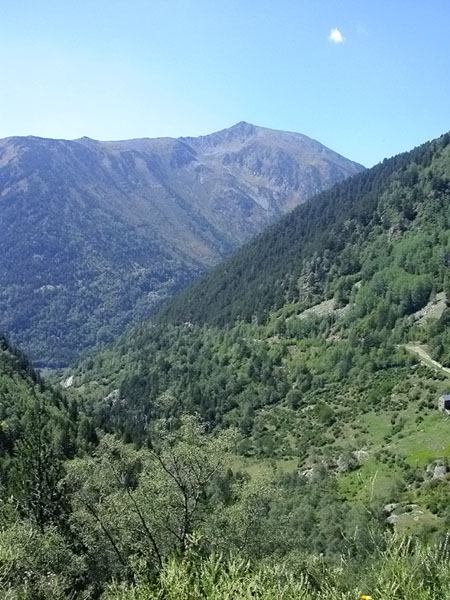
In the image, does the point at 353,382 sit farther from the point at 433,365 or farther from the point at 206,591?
the point at 206,591

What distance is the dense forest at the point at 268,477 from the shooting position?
28625 millimetres

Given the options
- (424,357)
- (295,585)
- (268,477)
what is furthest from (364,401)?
(295,585)

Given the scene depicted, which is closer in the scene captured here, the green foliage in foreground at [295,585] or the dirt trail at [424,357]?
the green foliage in foreground at [295,585]

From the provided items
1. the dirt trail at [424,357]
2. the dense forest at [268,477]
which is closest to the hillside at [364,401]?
the dense forest at [268,477]

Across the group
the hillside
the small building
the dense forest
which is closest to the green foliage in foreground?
the dense forest

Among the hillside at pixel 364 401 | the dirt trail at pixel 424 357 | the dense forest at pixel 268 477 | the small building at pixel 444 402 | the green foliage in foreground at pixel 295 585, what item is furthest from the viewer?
the dirt trail at pixel 424 357

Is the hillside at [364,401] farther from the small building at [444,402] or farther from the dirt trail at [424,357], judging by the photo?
the small building at [444,402]

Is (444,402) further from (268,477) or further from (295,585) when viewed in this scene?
(295,585)

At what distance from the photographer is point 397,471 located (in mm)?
92000

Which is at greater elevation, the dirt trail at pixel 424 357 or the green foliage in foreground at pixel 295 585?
the green foliage in foreground at pixel 295 585

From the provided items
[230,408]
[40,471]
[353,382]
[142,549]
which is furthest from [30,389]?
[142,549]

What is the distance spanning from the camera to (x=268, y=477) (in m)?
40.9

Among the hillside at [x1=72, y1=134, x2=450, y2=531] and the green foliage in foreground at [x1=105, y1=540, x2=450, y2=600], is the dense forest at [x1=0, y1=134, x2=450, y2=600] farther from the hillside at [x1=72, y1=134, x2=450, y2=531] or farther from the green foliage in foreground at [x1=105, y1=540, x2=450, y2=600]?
the hillside at [x1=72, y1=134, x2=450, y2=531]

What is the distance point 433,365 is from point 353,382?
25.5m
